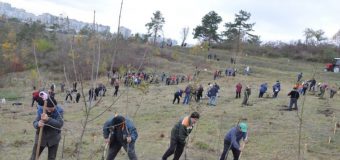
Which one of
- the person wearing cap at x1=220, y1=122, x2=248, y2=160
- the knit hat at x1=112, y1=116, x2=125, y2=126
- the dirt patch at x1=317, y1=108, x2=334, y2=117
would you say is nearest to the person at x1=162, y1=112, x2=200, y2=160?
the person wearing cap at x1=220, y1=122, x2=248, y2=160

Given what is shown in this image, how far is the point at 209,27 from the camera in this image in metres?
73.5

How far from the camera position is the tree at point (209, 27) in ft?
236

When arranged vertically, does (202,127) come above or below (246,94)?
below

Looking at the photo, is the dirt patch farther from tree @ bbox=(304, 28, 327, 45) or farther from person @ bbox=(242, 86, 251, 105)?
tree @ bbox=(304, 28, 327, 45)

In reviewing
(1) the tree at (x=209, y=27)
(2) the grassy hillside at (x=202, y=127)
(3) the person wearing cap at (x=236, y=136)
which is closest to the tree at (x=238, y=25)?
(1) the tree at (x=209, y=27)

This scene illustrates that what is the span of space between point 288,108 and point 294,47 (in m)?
51.8

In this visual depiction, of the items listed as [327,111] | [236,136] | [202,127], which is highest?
[236,136]

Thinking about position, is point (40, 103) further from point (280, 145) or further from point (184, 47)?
point (184, 47)

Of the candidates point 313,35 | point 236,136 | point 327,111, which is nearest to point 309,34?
point 313,35

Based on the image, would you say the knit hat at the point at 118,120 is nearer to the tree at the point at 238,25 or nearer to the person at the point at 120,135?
the person at the point at 120,135

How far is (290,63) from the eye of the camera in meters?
63.2

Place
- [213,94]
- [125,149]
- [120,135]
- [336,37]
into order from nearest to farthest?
[120,135] < [125,149] < [213,94] < [336,37]

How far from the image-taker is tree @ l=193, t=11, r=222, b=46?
7194 centimetres

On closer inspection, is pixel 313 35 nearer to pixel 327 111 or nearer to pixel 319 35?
pixel 319 35
